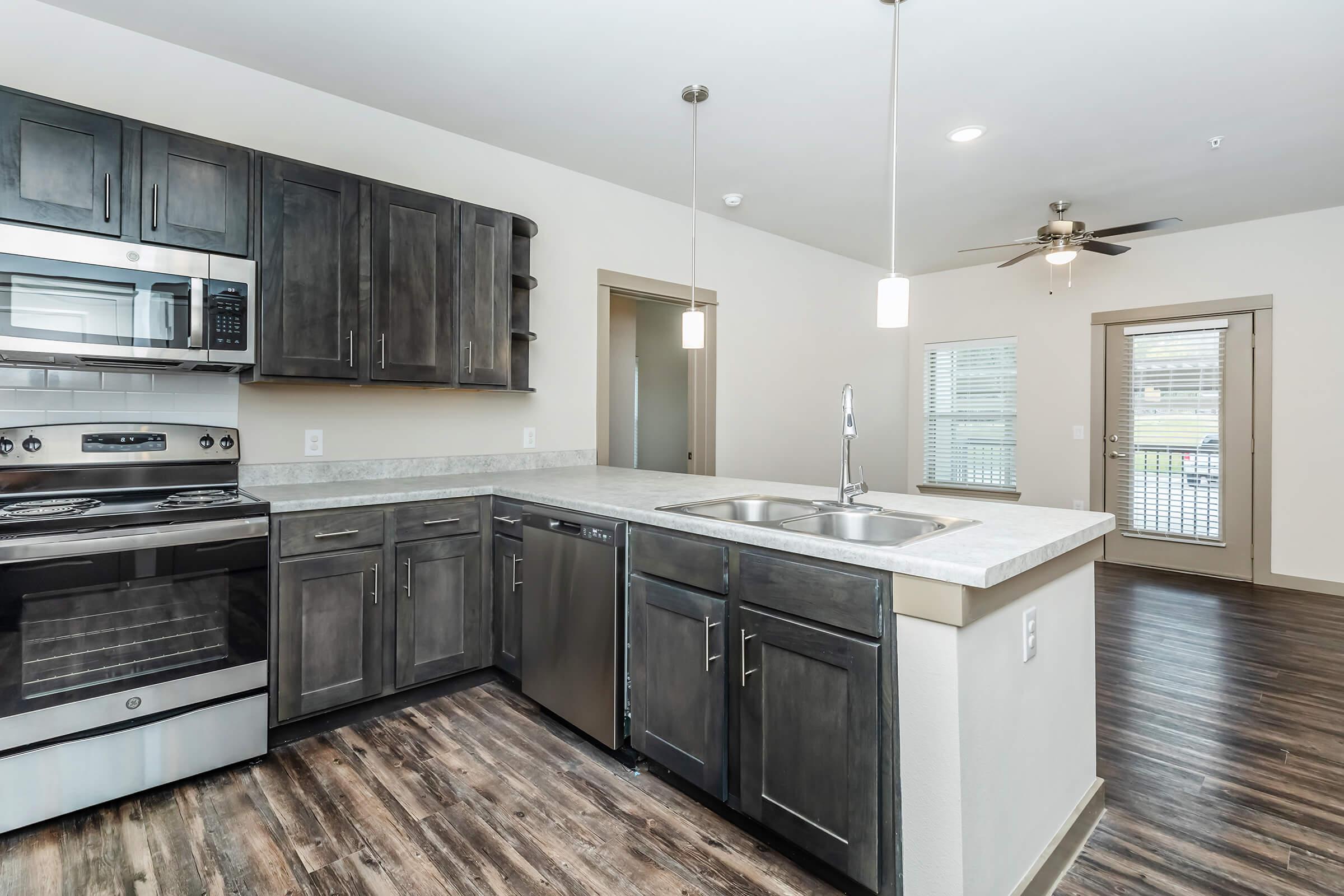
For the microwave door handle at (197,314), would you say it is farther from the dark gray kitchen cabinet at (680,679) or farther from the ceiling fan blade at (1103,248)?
the ceiling fan blade at (1103,248)

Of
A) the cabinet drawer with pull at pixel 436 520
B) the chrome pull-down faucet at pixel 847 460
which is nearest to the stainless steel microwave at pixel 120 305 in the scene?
the cabinet drawer with pull at pixel 436 520

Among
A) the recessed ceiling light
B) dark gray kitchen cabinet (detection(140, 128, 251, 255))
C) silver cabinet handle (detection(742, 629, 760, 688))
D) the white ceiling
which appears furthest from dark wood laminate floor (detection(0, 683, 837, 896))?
the recessed ceiling light

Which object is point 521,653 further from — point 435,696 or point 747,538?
point 747,538

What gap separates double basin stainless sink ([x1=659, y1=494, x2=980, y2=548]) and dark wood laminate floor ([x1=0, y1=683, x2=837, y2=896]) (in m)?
0.93

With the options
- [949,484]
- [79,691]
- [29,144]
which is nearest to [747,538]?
[79,691]

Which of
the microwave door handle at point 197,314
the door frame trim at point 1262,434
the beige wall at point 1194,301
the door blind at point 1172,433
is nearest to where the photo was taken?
the microwave door handle at point 197,314

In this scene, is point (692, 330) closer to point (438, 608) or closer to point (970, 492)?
point (438, 608)

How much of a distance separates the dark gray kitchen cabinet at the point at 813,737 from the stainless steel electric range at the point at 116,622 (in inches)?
67.7

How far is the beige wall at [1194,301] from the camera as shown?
448cm

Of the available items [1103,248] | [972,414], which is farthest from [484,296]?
[972,414]

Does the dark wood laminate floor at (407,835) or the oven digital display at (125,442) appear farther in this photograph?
the oven digital display at (125,442)

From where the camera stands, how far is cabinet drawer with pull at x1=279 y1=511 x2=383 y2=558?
2.31 meters

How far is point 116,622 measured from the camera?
77.1 inches

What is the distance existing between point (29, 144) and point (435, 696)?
7.89 feet
